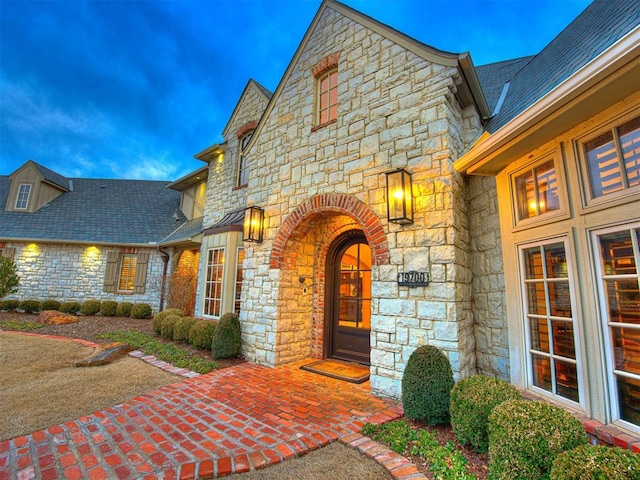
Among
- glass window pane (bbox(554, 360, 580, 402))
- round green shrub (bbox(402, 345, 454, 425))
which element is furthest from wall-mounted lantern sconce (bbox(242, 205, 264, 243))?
glass window pane (bbox(554, 360, 580, 402))

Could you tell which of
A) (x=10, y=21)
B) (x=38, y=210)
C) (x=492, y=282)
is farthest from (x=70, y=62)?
(x=492, y=282)

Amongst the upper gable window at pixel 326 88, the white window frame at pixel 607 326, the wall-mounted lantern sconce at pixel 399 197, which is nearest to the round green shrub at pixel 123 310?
the upper gable window at pixel 326 88

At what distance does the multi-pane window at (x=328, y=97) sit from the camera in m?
5.71

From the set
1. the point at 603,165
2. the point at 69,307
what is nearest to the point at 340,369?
the point at 603,165

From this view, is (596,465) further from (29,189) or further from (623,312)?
(29,189)

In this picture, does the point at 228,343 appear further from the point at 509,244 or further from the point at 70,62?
the point at 70,62

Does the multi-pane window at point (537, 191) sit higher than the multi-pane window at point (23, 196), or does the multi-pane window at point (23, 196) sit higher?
the multi-pane window at point (23, 196)

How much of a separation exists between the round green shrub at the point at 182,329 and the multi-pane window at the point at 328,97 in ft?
18.2

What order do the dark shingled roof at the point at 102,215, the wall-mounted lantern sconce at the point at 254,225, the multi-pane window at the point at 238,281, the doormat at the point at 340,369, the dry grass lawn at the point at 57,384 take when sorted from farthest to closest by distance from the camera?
the dark shingled roof at the point at 102,215 < the multi-pane window at the point at 238,281 < the wall-mounted lantern sconce at the point at 254,225 < the doormat at the point at 340,369 < the dry grass lawn at the point at 57,384

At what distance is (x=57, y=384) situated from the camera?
4484 mm

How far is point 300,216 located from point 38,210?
15506mm

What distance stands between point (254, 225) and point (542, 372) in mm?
5106

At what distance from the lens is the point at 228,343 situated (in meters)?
5.86

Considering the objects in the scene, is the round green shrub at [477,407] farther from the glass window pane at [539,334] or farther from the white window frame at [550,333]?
the glass window pane at [539,334]
